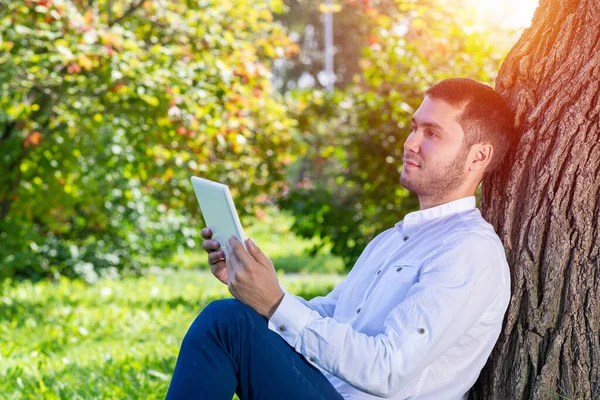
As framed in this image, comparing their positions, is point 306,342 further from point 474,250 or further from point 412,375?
point 474,250

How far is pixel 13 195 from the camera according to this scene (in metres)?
8.38

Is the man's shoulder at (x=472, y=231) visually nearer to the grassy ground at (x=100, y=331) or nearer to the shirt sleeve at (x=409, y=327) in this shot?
the shirt sleeve at (x=409, y=327)

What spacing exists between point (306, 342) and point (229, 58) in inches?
237

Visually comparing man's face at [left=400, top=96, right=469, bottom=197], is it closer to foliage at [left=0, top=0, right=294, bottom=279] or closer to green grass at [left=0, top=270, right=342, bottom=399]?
green grass at [left=0, top=270, right=342, bottom=399]

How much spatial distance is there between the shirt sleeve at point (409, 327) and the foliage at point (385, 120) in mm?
5646

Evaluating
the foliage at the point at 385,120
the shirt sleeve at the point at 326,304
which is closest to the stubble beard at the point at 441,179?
the shirt sleeve at the point at 326,304

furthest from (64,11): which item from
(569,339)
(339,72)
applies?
(339,72)

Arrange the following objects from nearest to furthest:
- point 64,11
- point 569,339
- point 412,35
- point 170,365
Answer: point 569,339 < point 170,365 < point 64,11 < point 412,35

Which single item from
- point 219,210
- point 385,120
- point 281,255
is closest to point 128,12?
point 385,120

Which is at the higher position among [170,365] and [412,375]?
[412,375]

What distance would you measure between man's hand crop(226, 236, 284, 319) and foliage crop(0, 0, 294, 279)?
442 cm

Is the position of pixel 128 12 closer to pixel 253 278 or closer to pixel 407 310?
pixel 253 278

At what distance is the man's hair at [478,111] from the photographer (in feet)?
9.32

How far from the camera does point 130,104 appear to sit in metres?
7.91
